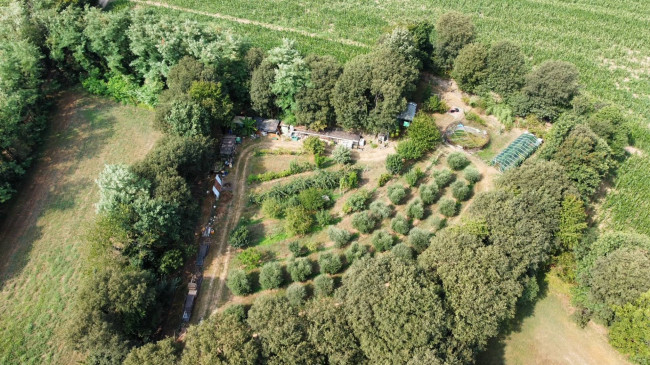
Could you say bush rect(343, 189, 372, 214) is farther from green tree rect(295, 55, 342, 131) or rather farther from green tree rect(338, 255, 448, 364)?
green tree rect(338, 255, 448, 364)

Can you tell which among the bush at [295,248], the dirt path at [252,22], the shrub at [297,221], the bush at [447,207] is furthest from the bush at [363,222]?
the dirt path at [252,22]

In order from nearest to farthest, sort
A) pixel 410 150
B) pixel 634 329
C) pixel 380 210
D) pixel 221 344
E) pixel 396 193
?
pixel 221 344
pixel 634 329
pixel 380 210
pixel 396 193
pixel 410 150

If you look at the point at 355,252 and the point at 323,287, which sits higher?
the point at 355,252

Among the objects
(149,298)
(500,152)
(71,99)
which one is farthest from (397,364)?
(71,99)

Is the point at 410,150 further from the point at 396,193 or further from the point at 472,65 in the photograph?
the point at 472,65

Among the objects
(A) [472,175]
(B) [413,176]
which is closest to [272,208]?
(B) [413,176]

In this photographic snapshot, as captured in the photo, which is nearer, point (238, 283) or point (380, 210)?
point (238, 283)

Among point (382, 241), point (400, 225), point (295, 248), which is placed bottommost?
point (295, 248)
